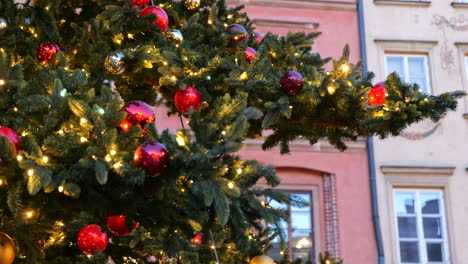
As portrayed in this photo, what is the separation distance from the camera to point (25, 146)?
96.2 inches

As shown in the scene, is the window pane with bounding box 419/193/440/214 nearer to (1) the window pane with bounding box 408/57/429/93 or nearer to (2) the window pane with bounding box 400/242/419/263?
(2) the window pane with bounding box 400/242/419/263

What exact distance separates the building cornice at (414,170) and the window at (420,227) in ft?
0.96

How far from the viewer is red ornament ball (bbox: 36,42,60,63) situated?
3.83m

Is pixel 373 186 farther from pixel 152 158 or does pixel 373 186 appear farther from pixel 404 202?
pixel 152 158

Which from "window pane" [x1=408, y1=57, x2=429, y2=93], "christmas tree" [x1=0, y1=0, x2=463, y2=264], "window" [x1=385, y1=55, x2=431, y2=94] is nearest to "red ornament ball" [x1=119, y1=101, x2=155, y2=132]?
"christmas tree" [x1=0, y1=0, x2=463, y2=264]

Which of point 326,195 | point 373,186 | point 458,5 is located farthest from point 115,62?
point 458,5

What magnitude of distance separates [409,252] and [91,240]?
24.3 ft

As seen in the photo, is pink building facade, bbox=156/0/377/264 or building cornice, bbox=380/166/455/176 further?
building cornice, bbox=380/166/455/176

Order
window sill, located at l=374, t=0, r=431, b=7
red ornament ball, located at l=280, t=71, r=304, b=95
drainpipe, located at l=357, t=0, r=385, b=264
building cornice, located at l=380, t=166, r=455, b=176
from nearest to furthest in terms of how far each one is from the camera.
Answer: red ornament ball, located at l=280, t=71, r=304, b=95
drainpipe, located at l=357, t=0, r=385, b=264
building cornice, located at l=380, t=166, r=455, b=176
window sill, located at l=374, t=0, r=431, b=7

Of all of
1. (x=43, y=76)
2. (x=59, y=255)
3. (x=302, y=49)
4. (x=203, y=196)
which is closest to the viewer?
(x=203, y=196)

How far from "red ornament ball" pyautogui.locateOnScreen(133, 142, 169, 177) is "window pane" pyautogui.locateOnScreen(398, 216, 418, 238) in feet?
26.9

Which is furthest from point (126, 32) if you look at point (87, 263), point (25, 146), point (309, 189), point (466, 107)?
point (466, 107)

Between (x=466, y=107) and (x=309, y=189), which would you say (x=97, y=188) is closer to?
(x=309, y=189)

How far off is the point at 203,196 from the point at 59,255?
1.79 meters
